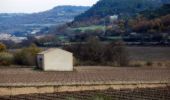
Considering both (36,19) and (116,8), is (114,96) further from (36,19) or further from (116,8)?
(36,19)

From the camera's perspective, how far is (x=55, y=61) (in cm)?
2516

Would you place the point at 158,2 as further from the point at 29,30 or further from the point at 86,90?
the point at 86,90

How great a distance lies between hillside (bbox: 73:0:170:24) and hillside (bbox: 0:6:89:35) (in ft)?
70.5

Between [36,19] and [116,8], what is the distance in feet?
165

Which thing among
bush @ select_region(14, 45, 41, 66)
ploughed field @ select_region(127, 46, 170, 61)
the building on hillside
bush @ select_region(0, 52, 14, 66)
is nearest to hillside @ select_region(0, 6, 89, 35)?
ploughed field @ select_region(127, 46, 170, 61)

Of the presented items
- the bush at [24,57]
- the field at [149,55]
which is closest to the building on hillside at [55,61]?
the bush at [24,57]

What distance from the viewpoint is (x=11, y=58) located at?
31094mm

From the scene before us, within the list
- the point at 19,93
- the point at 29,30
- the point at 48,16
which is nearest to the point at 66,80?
the point at 19,93

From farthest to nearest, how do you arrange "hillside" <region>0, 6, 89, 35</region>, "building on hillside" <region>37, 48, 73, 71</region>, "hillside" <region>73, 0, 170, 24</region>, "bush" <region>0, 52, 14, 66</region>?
1. "hillside" <region>0, 6, 89, 35</region>
2. "hillside" <region>73, 0, 170, 24</region>
3. "bush" <region>0, 52, 14, 66</region>
4. "building on hillside" <region>37, 48, 73, 71</region>

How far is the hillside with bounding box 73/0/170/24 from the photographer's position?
82188mm

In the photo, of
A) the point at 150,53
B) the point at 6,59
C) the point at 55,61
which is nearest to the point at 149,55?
the point at 150,53

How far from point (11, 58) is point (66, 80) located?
42.0 feet

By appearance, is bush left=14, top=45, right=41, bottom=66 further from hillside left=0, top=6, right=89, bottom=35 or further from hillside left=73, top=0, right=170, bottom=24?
hillside left=0, top=6, right=89, bottom=35

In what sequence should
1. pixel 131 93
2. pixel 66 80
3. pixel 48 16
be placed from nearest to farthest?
pixel 131 93, pixel 66 80, pixel 48 16
